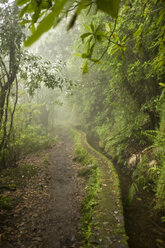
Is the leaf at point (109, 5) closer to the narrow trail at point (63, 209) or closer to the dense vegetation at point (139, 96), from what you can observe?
the dense vegetation at point (139, 96)

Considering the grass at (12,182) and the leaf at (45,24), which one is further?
the grass at (12,182)

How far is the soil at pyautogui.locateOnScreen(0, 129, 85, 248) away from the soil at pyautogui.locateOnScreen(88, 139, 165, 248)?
1.08 metres

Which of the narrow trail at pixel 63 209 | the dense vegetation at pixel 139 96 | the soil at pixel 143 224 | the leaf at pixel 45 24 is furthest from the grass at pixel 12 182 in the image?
the leaf at pixel 45 24

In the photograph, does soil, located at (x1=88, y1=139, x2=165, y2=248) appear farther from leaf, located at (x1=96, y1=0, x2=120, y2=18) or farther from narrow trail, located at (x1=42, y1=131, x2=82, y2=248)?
leaf, located at (x1=96, y1=0, x2=120, y2=18)

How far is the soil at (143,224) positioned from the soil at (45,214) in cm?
108

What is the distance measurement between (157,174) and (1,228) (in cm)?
386

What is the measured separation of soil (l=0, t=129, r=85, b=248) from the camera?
124 inches

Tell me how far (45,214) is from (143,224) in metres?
2.24

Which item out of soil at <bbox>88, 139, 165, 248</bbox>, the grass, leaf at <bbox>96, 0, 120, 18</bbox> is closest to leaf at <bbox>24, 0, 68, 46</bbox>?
leaf at <bbox>96, 0, 120, 18</bbox>

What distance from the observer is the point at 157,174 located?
4383mm

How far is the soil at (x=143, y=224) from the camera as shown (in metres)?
2.97

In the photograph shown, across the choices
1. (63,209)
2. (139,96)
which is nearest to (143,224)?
(63,209)

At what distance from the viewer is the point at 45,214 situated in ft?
13.1

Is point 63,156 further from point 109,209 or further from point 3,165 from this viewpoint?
point 109,209
